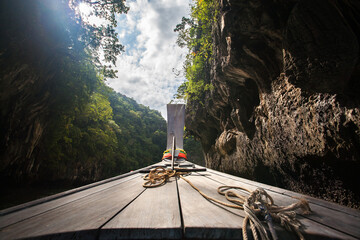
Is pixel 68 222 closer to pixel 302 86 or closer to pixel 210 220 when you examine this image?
pixel 210 220

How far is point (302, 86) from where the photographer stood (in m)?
2.45

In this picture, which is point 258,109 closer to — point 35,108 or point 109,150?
point 35,108

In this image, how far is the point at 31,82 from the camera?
5250 millimetres

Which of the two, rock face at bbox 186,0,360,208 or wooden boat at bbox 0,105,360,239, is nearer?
wooden boat at bbox 0,105,360,239

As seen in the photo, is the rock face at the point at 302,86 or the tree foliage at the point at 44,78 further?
the tree foliage at the point at 44,78

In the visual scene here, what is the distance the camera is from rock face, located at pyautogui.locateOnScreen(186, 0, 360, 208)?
1959mm

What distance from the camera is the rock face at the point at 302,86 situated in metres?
1.96

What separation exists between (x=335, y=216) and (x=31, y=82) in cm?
845

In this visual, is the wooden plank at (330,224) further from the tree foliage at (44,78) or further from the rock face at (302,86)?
the tree foliage at (44,78)

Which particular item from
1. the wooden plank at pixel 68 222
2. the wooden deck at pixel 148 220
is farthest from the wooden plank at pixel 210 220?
the wooden plank at pixel 68 222

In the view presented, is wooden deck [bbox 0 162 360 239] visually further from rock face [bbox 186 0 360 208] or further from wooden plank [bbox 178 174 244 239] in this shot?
rock face [bbox 186 0 360 208]

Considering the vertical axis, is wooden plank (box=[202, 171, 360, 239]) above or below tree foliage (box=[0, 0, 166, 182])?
below

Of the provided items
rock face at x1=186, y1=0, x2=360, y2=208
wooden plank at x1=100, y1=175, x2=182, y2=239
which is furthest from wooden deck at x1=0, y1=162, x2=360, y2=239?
rock face at x1=186, y1=0, x2=360, y2=208

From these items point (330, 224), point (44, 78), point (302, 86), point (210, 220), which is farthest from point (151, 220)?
point (44, 78)
